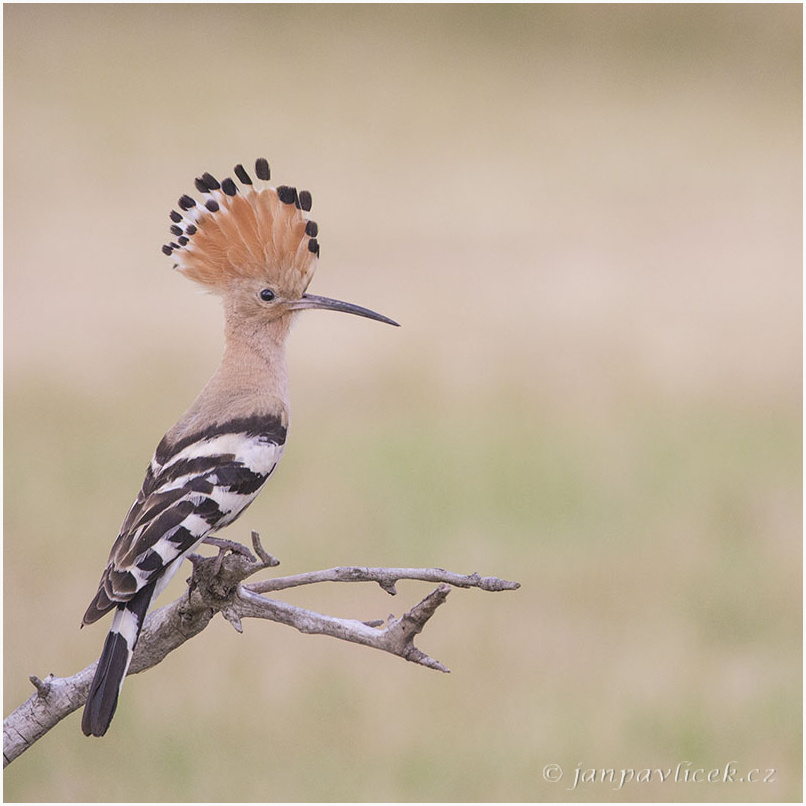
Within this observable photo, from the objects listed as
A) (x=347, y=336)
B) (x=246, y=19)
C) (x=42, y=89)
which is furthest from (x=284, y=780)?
(x=246, y=19)

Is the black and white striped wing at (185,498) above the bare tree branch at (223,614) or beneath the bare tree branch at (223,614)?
above

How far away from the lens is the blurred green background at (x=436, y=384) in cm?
398

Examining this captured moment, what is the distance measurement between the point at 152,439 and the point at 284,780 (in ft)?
7.41

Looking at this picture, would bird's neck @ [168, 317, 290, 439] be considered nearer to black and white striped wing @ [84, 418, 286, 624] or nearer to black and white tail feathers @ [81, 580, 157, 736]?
black and white striped wing @ [84, 418, 286, 624]

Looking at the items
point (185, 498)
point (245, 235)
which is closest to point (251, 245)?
point (245, 235)

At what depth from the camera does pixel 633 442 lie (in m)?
6.22

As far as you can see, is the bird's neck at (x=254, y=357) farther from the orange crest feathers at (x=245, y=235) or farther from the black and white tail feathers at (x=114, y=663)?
the black and white tail feathers at (x=114, y=663)

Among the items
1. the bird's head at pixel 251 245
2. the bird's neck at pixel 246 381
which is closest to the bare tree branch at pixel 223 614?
the bird's neck at pixel 246 381

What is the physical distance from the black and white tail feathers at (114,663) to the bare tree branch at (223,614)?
0.05 meters

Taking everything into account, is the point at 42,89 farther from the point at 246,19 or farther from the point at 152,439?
the point at 152,439

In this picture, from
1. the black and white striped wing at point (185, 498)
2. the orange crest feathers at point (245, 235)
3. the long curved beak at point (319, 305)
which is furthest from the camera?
the long curved beak at point (319, 305)

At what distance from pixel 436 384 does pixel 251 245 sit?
5010 mm

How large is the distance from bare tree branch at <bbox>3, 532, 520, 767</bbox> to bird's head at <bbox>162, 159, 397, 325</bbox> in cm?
36

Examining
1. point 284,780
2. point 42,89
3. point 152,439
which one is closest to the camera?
point 284,780
